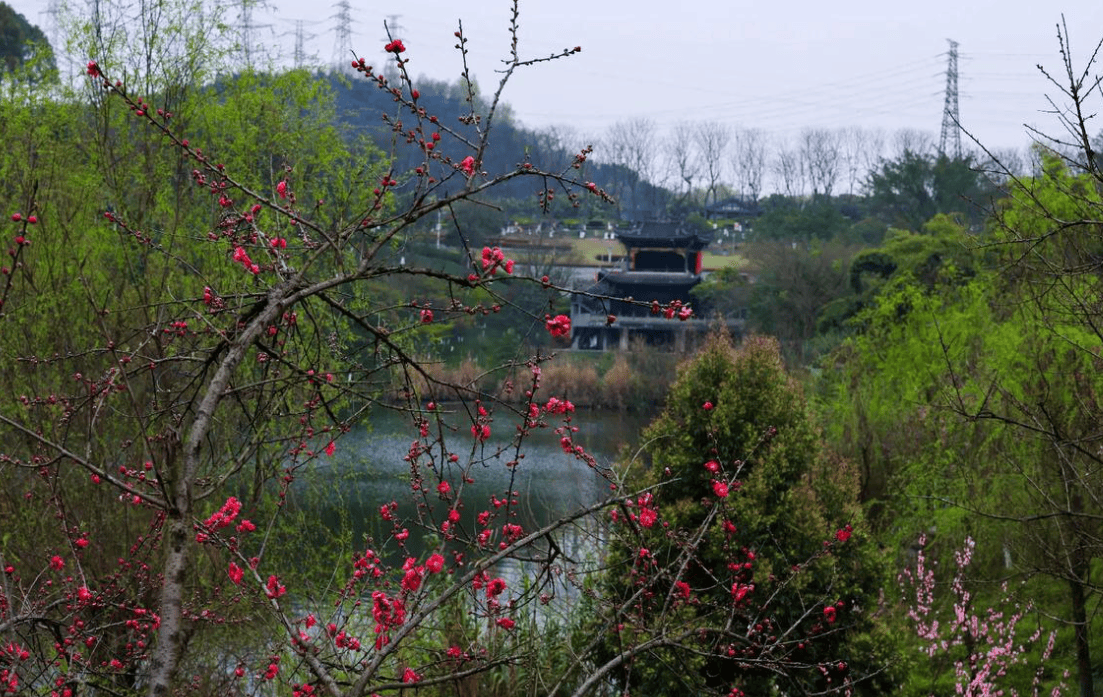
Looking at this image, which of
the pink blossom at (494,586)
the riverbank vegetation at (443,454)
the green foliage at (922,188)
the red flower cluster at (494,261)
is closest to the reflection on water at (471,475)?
the riverbank vegetation at (443,454)

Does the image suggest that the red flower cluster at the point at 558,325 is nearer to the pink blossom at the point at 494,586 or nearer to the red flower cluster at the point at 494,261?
the red flower cluster at the point at 494,261

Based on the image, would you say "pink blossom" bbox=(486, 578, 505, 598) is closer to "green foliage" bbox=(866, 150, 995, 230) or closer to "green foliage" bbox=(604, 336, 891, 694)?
"green foliage" bbox=(604, 336, 891, 694)

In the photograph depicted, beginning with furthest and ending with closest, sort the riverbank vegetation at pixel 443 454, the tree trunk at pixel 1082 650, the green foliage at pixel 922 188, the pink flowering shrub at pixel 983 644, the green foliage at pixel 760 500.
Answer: the green foliage at pixel 922 188, the pink flowering shrub at pixel 983 644, the tree trunk at pixel 1082 650, the green foliage at pixel 760 500, the riverbank vegetation at pixel 443 454

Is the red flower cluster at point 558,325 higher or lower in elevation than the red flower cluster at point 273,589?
higher

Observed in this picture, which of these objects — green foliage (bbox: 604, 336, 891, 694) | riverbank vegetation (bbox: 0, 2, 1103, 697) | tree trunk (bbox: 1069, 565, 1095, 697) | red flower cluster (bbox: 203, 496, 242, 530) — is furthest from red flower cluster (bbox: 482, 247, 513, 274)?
tree trunk (bbox: 1069, 565, 1095, 697)

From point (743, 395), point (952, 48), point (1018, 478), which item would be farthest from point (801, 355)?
point (952, 48)

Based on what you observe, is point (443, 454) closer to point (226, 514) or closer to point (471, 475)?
point (226, 514)

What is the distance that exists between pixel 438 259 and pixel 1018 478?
116 feet

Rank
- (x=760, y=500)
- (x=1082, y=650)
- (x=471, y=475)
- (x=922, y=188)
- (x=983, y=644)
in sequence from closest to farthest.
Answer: (x=760, y=500) → (x=1082, y=650) → (x=983, y=644) → (x=471, y=475) → (x=922, y=188)

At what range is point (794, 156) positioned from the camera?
6981 centimetres

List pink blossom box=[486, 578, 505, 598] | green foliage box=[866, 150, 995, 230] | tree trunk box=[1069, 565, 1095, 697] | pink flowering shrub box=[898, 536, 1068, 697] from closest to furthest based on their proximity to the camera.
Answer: pink blossom box=[486, 578, 505, 598]
tree trunk box=[1069, 565, 1095, 697]
pink flowering shrub box=[898, 536, 1068, 697]
green foliage box=[866, 150, 995, 230]

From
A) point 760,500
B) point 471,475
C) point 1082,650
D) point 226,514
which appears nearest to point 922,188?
point 471,475

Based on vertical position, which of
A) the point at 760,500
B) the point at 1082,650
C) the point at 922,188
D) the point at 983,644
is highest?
the point at 922,188

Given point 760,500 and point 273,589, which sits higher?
point 273,589
